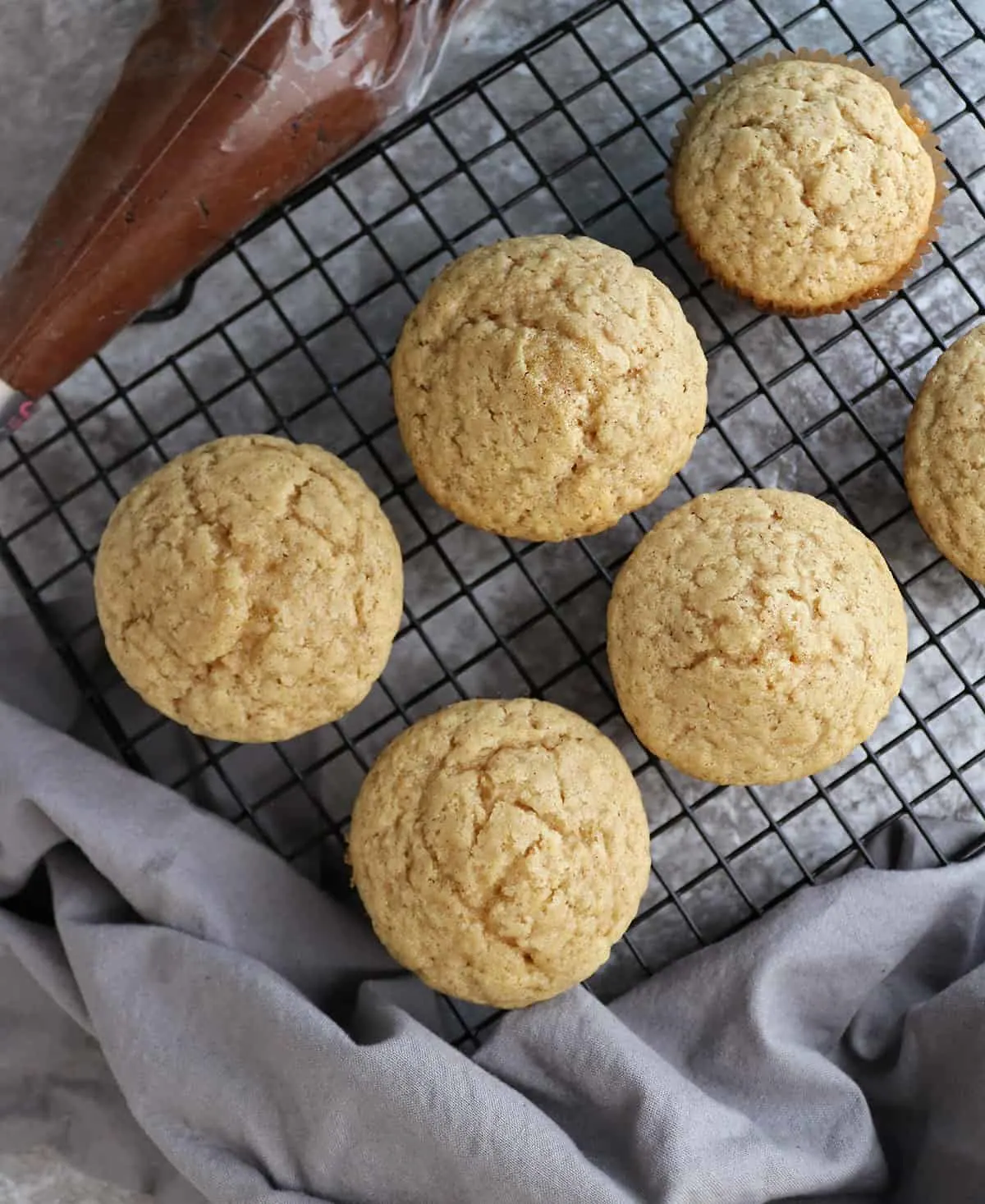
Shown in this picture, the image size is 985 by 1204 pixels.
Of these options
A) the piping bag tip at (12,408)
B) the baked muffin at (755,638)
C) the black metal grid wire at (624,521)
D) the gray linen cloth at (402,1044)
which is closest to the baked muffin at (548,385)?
the baked muffin at (755,638)

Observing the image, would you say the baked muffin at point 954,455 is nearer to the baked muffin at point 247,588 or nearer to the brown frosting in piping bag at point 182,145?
the baked muffin at point 247,588

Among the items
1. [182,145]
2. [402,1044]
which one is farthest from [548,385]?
[402,1044]

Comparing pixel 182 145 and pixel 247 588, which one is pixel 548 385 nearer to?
pixel 247 588

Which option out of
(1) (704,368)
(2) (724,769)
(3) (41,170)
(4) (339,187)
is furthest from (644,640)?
(3) (41,170)

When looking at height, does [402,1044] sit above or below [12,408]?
below

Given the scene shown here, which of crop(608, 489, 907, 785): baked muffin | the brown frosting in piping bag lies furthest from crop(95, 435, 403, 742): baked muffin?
crop(608, 489, 907, 785): baked muffin

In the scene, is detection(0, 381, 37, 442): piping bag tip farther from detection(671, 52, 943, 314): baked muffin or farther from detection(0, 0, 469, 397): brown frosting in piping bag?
detection(671, 52, 943, 314): baked muffin
